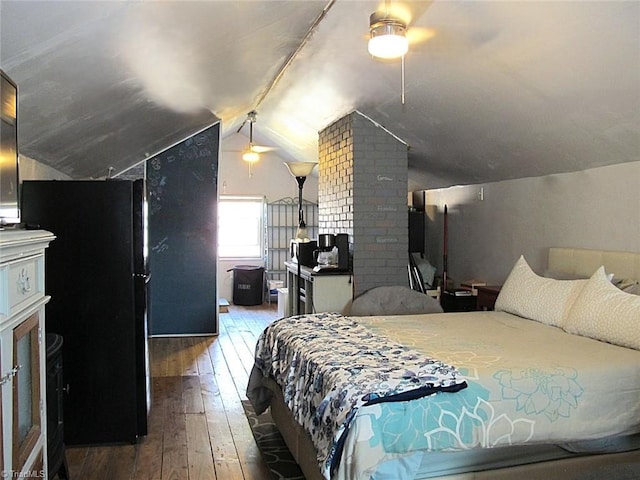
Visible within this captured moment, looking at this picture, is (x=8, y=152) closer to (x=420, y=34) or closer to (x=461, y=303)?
(x=420, y=34)

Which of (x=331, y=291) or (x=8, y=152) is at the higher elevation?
(x=8, y=152)

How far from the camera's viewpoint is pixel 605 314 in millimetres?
3043

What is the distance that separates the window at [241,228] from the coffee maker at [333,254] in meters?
3.88

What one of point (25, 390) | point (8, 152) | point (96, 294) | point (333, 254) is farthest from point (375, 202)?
point (25, 390)

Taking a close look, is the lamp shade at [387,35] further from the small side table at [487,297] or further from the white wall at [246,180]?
the white wall at [246,180]

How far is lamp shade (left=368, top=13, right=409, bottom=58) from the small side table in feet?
8.70

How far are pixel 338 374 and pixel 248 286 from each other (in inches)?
264

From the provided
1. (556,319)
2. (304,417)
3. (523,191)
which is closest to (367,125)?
(523,191)

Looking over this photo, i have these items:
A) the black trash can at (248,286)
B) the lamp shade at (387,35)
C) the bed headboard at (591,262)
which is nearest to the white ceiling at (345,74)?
the lamp shade at (387,35)

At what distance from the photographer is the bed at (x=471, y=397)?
2223mm

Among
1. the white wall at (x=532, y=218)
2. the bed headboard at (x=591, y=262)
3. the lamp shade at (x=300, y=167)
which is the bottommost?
the bed headboard at (x=591, y=262)

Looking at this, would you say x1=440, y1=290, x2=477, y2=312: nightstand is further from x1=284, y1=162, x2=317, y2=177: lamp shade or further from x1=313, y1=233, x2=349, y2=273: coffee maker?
x1=284, y1=162, x2=317, y2=177: lamp shade

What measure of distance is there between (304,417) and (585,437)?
1.23m

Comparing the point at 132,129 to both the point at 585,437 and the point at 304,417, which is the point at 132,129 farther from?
the point at 585,437
